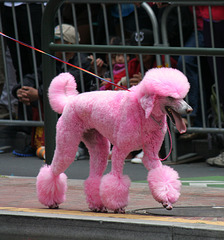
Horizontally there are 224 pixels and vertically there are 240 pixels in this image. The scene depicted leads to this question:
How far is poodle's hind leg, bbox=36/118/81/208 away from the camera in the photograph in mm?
4930

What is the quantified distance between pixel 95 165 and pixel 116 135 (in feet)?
1.47

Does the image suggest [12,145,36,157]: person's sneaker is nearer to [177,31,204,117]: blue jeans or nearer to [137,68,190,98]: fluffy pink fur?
[177,31,204,117]: blue jeans

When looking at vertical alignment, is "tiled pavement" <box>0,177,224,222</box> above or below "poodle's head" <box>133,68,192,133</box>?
below

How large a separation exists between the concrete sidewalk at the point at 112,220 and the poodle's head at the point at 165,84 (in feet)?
2.71

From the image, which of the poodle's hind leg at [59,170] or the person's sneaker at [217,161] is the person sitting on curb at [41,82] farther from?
the poodle's hind leg at [59,170]

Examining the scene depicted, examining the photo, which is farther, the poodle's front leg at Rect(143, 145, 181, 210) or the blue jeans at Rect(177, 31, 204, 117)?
the blue jeans at Rect(177, 31, 204, 117)

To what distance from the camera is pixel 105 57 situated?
9.17 metres

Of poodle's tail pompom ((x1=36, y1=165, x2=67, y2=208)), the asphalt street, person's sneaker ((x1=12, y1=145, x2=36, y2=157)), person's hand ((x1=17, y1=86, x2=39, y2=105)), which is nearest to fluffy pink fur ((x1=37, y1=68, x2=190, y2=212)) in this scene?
poodle's tail pompom ((x1=36, y1=165, x2=67, y2=208))

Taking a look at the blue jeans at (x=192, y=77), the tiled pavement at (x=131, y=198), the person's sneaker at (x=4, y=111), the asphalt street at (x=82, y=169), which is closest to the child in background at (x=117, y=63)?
the blue jeans at (x=192, y=77)

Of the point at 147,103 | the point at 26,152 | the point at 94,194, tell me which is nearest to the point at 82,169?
the point at 26,152

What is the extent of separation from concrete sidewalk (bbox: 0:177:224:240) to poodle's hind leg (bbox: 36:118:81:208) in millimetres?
95

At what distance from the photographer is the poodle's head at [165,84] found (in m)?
4.44

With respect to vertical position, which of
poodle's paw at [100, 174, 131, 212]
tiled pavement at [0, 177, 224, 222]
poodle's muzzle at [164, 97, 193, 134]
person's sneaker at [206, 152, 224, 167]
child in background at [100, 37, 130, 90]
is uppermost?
poodle's muzzle at [164, 97, 193, 134]

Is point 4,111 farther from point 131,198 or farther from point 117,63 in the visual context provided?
point 131,198
